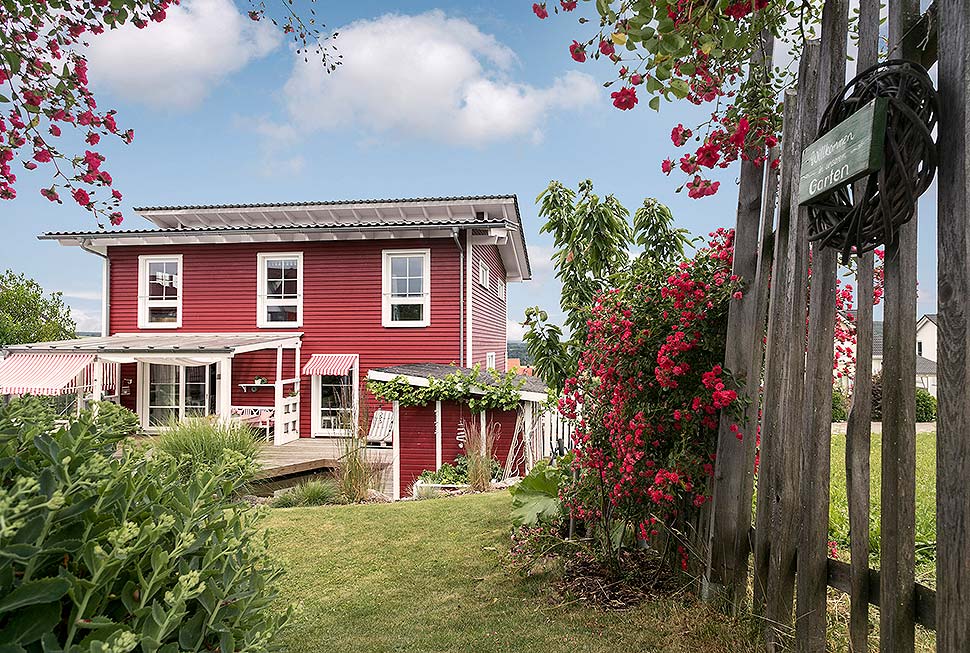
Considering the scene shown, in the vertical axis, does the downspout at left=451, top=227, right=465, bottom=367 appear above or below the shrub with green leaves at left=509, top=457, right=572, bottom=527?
above

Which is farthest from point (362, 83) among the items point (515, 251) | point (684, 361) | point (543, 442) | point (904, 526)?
point (904, 526)

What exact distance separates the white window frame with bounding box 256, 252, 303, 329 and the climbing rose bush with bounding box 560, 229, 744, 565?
39.9ft

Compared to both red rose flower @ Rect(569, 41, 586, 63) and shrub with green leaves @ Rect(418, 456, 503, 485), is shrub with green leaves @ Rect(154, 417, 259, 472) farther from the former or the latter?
red rose flower @ Rect(569, 41, 586, 63)

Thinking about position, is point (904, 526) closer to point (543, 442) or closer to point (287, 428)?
point (543, 442)

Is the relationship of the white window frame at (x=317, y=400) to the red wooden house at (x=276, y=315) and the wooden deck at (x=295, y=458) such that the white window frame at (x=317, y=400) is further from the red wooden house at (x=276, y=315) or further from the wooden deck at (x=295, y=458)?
the wooden deck at (x=295, y=458)

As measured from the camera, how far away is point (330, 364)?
14.3 meters

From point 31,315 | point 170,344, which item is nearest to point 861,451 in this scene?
point 170,344

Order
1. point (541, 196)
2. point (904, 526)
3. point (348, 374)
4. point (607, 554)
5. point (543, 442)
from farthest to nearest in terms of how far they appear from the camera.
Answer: point (348, 374) → point (543, 442) → point (541, 196) → point (607, 554) → point (904, 526)

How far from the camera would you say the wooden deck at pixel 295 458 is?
35.4 feet

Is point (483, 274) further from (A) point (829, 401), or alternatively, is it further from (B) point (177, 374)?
(A) point (829, 401)

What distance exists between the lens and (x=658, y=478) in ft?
10.3

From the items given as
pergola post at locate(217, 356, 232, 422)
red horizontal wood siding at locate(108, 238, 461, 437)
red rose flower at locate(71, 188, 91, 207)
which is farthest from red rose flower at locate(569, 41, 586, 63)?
pergola post at locate(217, 356, 232, 422)

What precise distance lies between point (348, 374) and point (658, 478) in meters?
12.3

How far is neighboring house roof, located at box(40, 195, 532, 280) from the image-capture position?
14.0m
